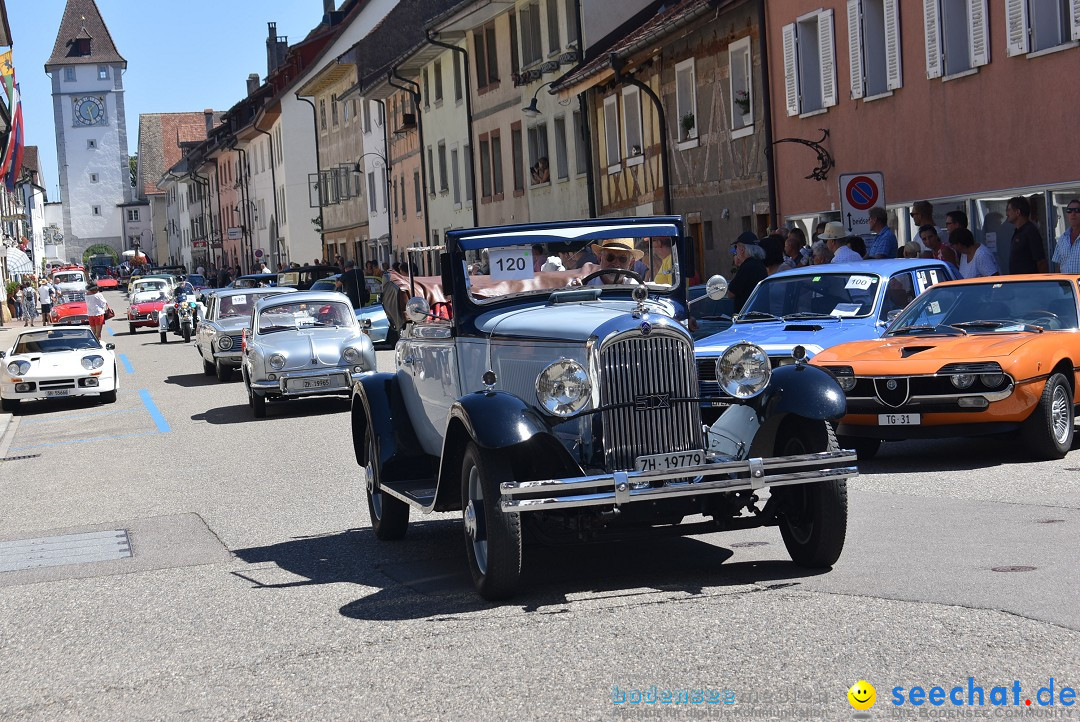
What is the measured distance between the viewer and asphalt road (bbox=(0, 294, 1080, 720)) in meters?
5.61

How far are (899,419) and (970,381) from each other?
0.58 metres

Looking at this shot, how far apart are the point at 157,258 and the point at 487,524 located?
165 meters

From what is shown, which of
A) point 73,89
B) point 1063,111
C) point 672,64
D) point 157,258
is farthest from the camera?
point 157,258

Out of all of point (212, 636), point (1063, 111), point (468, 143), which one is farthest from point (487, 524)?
point (468, 143)

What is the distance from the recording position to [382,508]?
376 inches

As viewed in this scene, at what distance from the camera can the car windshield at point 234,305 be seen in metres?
27.2

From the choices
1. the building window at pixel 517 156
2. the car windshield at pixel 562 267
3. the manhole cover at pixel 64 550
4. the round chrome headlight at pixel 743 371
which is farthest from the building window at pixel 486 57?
the round chrome headlight at pixel 743 371

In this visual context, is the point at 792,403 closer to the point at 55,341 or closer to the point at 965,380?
the point at 965,380

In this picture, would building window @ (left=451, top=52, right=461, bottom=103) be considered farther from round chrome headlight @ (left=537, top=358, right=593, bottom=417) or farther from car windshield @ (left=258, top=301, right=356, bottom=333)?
round chrome headlight @ (left=537, top=358, right=593, bottom=417)

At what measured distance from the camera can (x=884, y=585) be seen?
23.5 ft

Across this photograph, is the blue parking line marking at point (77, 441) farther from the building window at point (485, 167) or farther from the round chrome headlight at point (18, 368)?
the building window at point (485, 167)

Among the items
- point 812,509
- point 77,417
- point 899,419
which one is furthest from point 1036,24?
point 77,417

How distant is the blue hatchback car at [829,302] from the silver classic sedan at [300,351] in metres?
6.96

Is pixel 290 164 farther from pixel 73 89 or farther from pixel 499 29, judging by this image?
pixel 73 89
